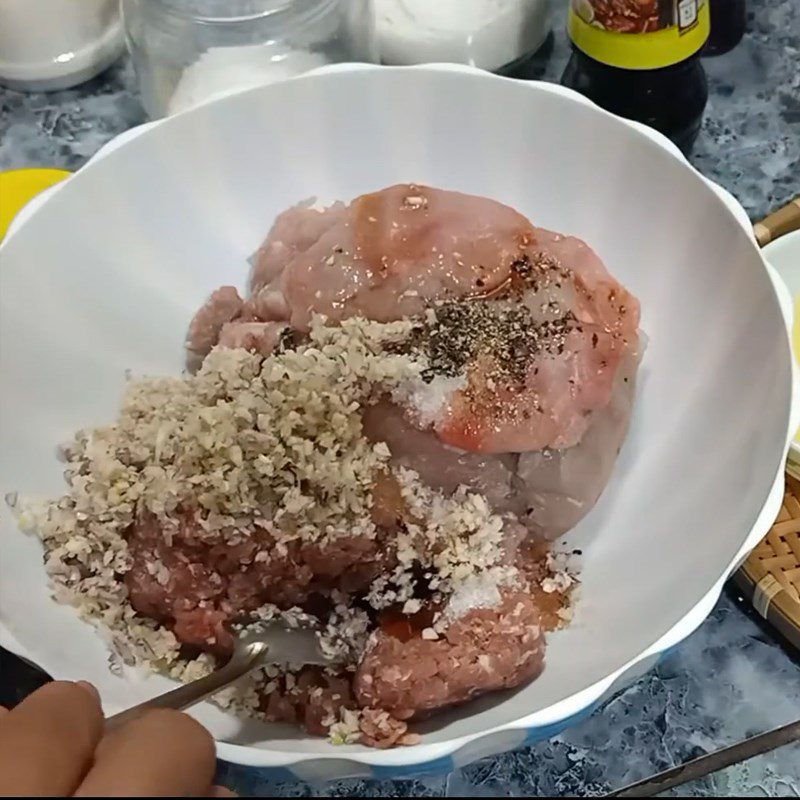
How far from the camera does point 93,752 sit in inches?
23.1

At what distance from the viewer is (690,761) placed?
3.09 ft

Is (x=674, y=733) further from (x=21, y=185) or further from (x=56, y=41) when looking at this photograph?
(x=56, y=41)

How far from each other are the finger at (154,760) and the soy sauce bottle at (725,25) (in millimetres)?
1305

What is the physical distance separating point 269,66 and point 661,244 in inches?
21.6

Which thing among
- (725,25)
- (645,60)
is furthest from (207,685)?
(725,25)

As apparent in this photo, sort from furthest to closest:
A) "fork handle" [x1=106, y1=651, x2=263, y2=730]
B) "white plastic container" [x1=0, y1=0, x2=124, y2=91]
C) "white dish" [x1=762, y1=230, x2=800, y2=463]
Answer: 1. "white plastic container" [x1=0, y1=0, x2=124, y2=91]
2. "white dish" [x1=762, y1=230, x2=800, y2=463]
3. "fork handle" [x1=106, y1=651, x2=263, y2=730]

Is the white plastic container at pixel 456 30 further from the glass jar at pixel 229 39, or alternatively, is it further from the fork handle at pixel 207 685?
the fork handle at pixel 207 685

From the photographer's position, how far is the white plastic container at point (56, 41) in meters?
1.42

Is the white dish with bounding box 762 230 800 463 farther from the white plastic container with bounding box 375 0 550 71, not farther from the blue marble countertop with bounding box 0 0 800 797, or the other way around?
the white plastic container with bounding box 375 0 550 71

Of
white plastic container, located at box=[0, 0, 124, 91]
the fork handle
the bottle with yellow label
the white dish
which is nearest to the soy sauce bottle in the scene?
the bottle with yellow label

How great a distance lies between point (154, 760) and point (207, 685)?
0.27 meters

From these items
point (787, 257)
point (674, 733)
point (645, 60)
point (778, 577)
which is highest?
point (645, 60)

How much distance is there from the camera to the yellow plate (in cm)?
126

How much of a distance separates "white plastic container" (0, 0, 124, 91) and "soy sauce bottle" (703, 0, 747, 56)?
2.89 feet
